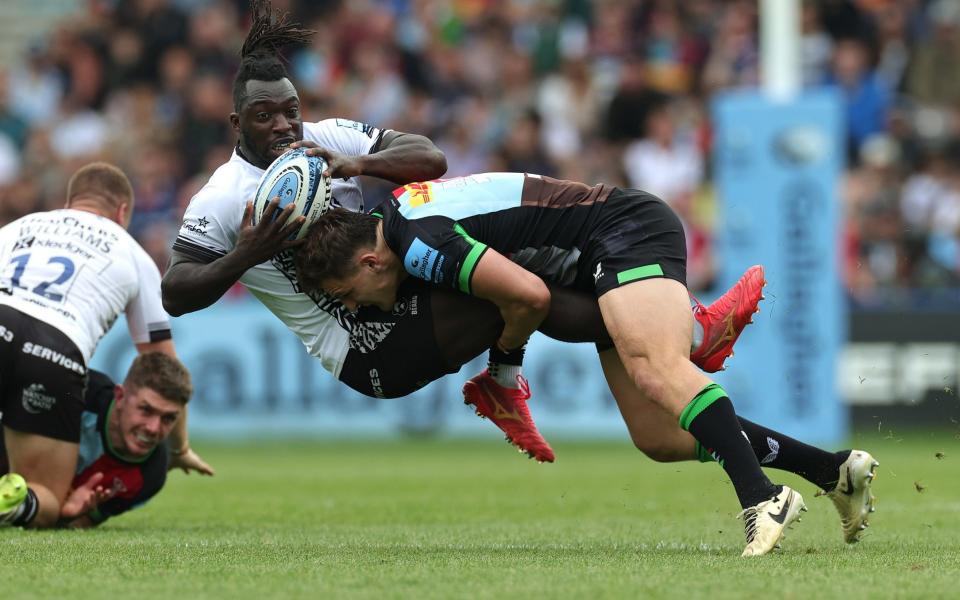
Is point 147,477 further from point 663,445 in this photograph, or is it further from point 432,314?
point 663,445

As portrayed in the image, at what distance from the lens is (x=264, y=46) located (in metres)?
7.14

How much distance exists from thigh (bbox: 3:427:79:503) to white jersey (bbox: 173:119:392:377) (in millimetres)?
1440

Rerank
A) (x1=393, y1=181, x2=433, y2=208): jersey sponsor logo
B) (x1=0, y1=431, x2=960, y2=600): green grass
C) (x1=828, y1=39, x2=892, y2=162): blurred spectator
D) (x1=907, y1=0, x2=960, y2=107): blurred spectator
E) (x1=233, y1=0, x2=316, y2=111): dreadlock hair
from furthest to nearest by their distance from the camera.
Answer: (x1=907, y1=0, x2=960, y2=107): blurred spectator
(x1=828, y1=39, x2=892, y2=162): blurred spectator
(x1=233, y1=0, x2=316, y2=111): dreadlock hair
(x1=393, y1=181, x2=433, y2=208): jersey sponsor logo
(x1=0, y1=431, x2=960, y2=600): green grass

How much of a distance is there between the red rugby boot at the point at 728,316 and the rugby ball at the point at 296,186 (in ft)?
5.87

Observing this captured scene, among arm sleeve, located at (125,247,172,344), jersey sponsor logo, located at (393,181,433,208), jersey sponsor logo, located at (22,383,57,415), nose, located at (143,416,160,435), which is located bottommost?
nose, located at (143,416,160,435)

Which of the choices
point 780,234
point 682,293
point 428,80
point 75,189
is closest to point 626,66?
point 428,80

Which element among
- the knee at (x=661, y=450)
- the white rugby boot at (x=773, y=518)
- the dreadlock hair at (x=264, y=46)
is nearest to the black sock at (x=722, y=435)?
the white rugby boot at (x=773, y=518)

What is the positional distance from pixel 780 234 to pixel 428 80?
226 inches

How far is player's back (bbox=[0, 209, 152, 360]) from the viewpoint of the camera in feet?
25.6

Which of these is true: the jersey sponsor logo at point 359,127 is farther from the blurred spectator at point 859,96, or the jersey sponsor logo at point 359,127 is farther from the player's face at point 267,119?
the blurred spectator at point 859,96

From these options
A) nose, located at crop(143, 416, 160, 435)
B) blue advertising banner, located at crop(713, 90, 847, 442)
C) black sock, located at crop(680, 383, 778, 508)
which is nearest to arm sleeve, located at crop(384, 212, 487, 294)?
black sock, located at crop(680, 383, 778, 508)

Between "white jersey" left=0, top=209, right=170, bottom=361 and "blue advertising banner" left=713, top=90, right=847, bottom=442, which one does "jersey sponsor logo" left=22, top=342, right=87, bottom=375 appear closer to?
"white jersey" left=0, top=209, right=170, bottom=361

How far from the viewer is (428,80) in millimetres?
18391

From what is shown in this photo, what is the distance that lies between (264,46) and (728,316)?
2.53 meters
